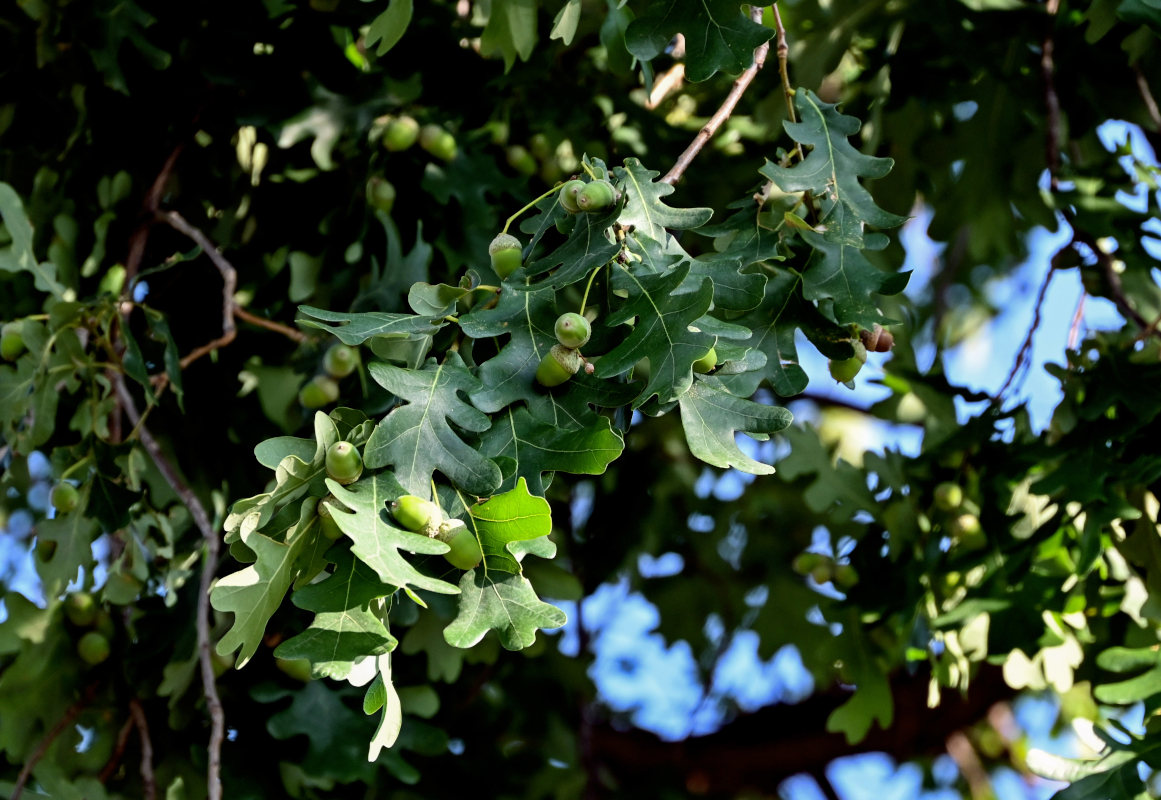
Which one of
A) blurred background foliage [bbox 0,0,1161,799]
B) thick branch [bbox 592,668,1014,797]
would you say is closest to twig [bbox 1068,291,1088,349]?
blurred background foliage [bbox 0,0,1161,799]

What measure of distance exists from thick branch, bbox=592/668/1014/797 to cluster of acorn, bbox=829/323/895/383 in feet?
5.78

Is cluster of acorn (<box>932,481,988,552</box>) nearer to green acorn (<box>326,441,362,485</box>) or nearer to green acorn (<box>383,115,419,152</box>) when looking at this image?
green acorn (<box>383,115,419,152</box>)

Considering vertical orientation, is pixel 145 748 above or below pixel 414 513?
Answer: below

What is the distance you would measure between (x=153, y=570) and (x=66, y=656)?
0.21 m

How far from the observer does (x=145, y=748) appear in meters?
1.97

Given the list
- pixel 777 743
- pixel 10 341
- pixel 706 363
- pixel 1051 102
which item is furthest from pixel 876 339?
pixel 777 743

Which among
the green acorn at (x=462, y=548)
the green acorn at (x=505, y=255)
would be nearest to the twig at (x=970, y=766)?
the green acorn at (x=505, y=255)

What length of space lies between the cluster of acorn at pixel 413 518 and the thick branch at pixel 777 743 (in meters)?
2.22

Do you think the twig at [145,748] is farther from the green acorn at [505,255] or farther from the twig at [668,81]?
the twig at [668,81]

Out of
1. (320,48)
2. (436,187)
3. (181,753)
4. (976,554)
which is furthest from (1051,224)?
(181,753)

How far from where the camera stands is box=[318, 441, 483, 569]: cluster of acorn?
1.01 m

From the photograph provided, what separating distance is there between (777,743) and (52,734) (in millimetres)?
1885

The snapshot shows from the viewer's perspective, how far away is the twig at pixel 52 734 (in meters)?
1.90

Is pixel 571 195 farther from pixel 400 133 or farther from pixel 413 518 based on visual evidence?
pixel 400 133
